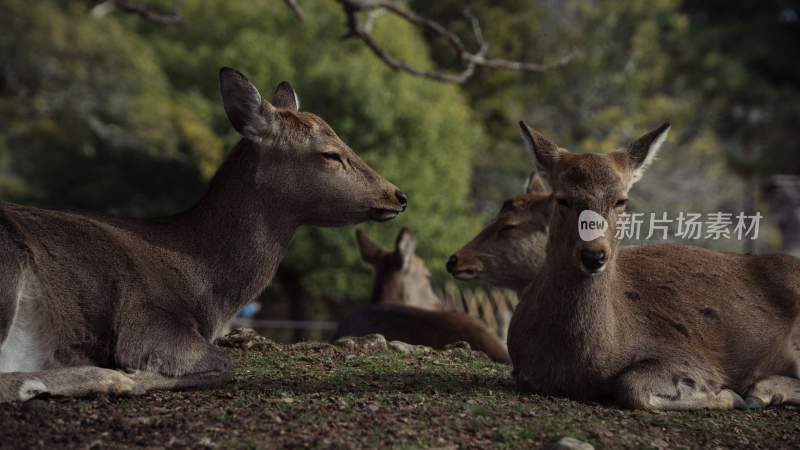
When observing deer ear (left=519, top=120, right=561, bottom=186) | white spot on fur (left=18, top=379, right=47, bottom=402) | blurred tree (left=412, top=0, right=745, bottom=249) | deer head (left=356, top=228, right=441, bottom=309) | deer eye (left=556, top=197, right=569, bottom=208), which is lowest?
white spot on fur (left=18, top=379, right=47, bottom=402)

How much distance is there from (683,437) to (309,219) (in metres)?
2.90

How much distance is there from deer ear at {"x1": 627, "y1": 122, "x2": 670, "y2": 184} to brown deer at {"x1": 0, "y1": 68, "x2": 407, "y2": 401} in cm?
163

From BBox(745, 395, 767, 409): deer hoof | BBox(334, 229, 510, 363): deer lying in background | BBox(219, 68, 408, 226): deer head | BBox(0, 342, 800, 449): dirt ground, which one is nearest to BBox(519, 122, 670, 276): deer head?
BBox(0, 342, 800, 449): dirt ground

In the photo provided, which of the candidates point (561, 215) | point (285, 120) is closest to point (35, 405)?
point (285, 120)

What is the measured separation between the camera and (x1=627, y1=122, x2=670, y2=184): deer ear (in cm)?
693

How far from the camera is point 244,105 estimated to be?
7.14 meters

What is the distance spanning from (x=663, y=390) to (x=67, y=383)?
363cm

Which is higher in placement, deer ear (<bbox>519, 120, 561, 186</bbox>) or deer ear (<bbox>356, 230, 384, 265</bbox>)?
deer ear (<bbox>519, 120, 561, 186</bbox>)

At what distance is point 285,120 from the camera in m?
7.32

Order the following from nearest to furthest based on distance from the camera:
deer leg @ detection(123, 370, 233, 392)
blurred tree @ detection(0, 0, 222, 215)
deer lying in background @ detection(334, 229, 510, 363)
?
deer leg @ detection(123, 370, 233, 392) → deer lying in background @ detection(334, 229, 510, 363) → blurred tree @ detection(0, 0, 222, 215)

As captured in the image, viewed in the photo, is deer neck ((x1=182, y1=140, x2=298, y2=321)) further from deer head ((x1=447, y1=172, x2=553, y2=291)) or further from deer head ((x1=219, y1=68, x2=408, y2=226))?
deer head ((x1=447, y1=172, x2=553, y2=291))

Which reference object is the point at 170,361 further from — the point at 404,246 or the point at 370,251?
the point at 370,251

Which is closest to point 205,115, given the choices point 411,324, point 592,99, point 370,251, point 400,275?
point 592,99

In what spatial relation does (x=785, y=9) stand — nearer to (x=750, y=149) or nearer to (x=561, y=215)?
(x=750, y=149)
